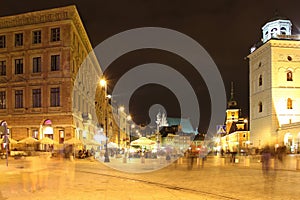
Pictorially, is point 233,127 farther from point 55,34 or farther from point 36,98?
point 55,34

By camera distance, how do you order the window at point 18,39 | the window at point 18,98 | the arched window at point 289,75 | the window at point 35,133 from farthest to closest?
the arched window at point 289,75, the window at point 18,39, the window at point 18,98, the window at point 35,133

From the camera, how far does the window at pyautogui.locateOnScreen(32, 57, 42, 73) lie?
44781mm

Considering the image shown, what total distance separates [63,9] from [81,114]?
44.7ft

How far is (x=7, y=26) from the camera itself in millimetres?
45781

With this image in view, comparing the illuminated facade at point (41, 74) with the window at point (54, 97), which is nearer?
the illuminated facade at point (41, 74)

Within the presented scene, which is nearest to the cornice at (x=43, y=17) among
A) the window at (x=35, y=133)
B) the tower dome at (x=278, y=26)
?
the window at (x=35, y=133)

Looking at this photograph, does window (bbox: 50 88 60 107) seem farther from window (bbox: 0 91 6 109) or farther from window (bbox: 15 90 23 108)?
window (bbox: 0 91 6 109)

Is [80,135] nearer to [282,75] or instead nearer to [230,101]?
[282,75]

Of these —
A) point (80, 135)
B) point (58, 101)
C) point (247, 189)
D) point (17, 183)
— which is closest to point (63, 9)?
point (58, 101)

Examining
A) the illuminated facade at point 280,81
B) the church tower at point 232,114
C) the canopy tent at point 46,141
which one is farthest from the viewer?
the church tower at point 232,114

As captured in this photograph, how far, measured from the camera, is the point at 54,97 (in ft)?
143

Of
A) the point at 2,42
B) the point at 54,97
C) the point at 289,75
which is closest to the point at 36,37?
the point at 2,42

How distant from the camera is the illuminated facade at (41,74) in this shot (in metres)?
43.1

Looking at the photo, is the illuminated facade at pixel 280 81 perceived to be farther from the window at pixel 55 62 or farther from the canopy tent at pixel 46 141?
the canopy tent at pixel 46 141
